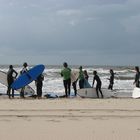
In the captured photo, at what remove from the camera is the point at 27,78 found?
16.9 metres
